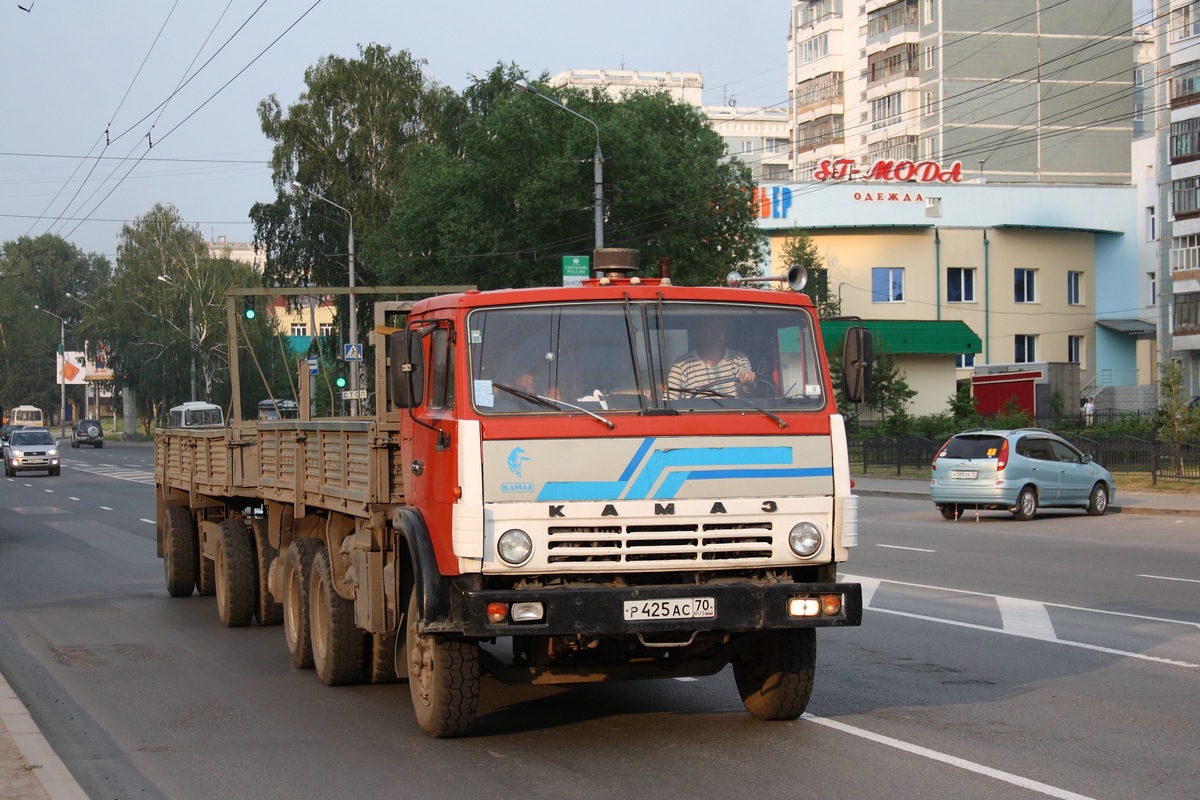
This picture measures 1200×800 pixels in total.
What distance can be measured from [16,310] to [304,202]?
264ft

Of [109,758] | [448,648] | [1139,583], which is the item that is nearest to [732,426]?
[448,648]

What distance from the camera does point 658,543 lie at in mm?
7285

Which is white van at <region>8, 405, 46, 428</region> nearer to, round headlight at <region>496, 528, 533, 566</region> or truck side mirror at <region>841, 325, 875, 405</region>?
truck side mirror at <region>841, 325, 875, 405</region>

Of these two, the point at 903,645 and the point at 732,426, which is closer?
the point at 732,426

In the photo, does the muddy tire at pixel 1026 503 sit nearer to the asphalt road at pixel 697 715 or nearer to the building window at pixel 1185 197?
the asphalt road at pixel 697 715

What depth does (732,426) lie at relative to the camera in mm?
7496

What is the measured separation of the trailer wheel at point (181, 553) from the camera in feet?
50.6

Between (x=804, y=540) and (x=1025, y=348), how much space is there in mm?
60425

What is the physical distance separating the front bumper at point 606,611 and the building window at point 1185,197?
52513 millimetres

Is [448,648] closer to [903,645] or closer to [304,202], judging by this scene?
[903,645]

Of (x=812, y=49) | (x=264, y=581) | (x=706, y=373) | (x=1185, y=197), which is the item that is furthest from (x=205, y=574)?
(x=812, y=49)

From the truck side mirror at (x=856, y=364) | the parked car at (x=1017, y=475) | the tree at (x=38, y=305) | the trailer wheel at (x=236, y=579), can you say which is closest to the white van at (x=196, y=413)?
the parked car at (x=1017, y=475)

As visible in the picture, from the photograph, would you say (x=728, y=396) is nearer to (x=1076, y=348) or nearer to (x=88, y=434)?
(x=1076, y=348)

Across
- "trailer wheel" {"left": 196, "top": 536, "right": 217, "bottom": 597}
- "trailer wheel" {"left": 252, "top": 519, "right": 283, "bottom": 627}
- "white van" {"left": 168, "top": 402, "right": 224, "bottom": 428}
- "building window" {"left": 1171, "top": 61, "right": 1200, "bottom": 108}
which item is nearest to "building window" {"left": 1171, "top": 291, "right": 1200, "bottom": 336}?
"building window" {"left": 1171, "top": 61, "right": 1200, "bottom": 108}
